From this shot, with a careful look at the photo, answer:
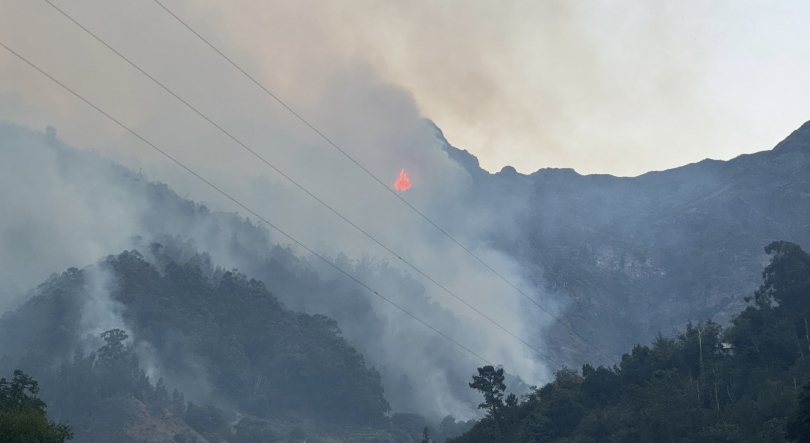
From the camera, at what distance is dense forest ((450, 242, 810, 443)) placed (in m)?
94.9

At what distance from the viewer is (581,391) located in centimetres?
12388

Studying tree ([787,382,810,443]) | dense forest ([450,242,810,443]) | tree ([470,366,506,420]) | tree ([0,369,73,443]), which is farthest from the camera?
tree ([470,366,506,420])

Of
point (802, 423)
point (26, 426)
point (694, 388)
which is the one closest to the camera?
point (26, 426)

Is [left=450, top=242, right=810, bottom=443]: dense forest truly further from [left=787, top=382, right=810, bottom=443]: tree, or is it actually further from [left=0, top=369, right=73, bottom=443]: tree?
[left=0, top=369, right=73, bottom=443]: tree

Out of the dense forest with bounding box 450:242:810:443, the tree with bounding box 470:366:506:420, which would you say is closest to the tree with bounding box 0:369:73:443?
the tree with bounding box 470:366:506:420

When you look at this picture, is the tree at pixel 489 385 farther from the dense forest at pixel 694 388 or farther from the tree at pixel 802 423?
the tree at pixel 802 423

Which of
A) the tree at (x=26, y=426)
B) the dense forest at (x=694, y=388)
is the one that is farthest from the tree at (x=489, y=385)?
the tree at (x=26, y=426)

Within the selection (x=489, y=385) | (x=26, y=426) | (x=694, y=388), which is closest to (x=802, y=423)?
(x=694, y=388)

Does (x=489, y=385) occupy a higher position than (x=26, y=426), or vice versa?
(x=489, y=385)

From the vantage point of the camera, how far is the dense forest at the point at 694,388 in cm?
9488

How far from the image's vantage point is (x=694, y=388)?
109750 millimetres

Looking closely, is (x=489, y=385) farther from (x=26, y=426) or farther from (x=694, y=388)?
(x=26, y=426)

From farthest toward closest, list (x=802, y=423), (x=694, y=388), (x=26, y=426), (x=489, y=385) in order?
1. (x=489, y=385)
2. (x=694, y=388)
3. (x=802, y=423)
4. (x=26, y=426)

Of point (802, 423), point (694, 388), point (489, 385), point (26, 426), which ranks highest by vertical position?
point (489, 385)
